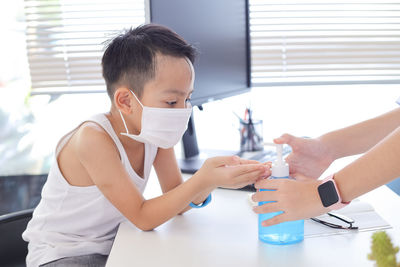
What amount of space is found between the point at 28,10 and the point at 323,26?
1573 millimetres

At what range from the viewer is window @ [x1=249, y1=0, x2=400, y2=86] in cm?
231

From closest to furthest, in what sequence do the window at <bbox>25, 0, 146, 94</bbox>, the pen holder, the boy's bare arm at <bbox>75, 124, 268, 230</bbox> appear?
the boy's bare arm at <bbox>75, 124, 268, 230</bbox> < the pen holder < the window at <bbox>25, 0, 146, 94</bbox>

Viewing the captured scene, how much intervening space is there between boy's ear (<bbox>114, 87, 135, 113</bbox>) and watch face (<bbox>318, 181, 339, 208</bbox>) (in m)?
0.56

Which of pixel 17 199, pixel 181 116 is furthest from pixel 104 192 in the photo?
pixel 17 199

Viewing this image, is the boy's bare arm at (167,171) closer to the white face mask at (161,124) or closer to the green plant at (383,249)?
the white face mask at (161,124)

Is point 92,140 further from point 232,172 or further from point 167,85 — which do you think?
point 232,172

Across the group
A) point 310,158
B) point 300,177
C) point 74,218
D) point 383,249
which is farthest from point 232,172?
point 383,249

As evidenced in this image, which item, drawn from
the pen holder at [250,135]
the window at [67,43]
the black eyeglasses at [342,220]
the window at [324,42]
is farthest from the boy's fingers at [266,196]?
the window at [67,43]

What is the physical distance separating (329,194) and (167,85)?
1.68 feet

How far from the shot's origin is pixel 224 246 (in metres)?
0.97

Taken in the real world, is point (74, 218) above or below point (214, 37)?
below

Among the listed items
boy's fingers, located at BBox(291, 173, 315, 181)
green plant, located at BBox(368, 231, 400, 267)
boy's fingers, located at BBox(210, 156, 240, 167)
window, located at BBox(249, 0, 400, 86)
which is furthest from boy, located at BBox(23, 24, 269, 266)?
window, located at BBox(249, 0, 400, 86)

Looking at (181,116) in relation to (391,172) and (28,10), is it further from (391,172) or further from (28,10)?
(28,10)

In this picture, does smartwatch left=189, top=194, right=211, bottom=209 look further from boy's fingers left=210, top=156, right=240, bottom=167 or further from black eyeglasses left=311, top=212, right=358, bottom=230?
black eyeglasses left=311, top=212, right=358, bottom=230
